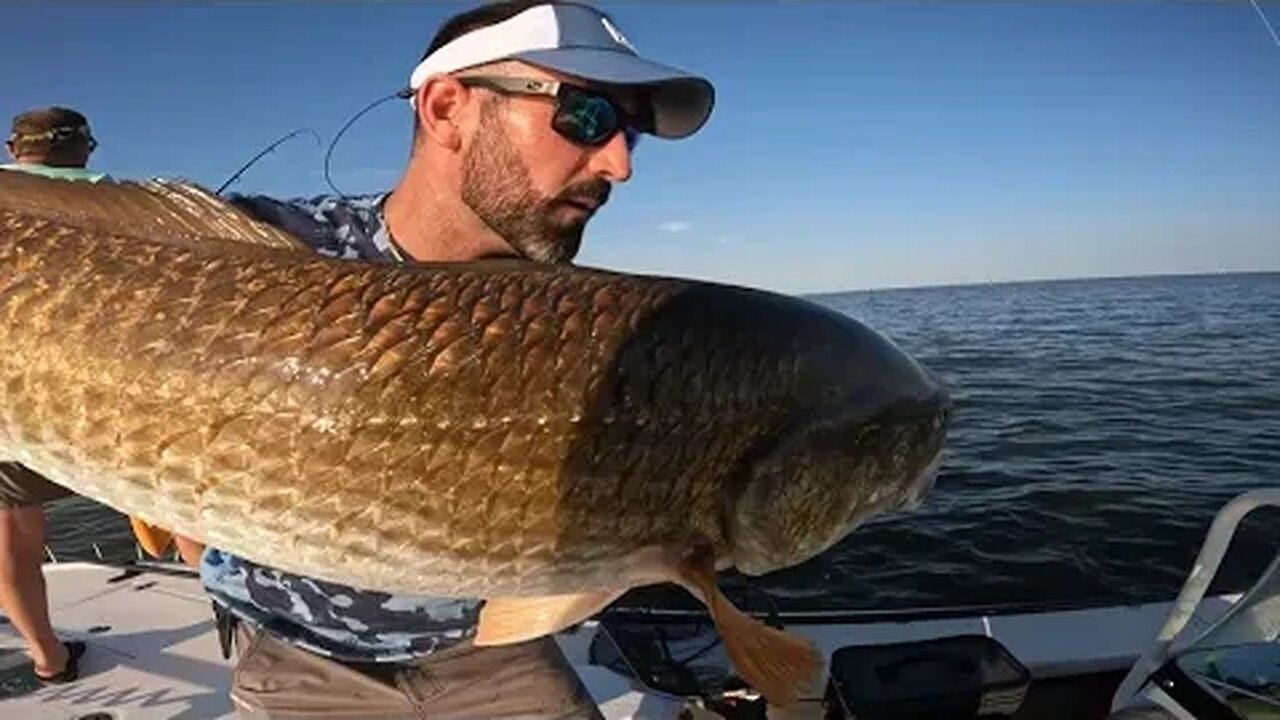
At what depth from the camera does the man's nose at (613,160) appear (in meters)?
2.47

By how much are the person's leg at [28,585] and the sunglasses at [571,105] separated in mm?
4024

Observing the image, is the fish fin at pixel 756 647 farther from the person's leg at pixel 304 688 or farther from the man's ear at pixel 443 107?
the man's ear at pixel 443 107

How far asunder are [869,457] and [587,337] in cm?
94

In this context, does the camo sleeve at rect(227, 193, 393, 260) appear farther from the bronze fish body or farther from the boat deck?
the boat deck

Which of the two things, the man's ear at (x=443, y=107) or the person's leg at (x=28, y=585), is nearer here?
the man's ear at (x=443, y=107)

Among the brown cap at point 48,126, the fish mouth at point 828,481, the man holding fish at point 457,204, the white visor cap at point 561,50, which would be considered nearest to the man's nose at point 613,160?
the man holding fish at point 457,204

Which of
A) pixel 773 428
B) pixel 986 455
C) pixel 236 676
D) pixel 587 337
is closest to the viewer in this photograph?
pixel 587 337

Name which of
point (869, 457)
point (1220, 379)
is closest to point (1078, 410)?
point (1220, 379)

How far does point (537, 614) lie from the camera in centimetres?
228

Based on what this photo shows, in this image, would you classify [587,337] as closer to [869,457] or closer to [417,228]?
[417,228]

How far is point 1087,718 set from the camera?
5254 mm

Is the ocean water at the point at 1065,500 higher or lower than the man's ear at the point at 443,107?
lower

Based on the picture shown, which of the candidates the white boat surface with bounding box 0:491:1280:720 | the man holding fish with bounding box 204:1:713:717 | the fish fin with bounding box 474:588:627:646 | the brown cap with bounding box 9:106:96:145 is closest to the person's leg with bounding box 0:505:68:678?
the white boat surface with bounding box 0:491:1280:720

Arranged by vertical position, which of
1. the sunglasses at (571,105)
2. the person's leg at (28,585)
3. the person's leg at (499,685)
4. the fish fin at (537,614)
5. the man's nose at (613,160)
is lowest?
the person's leg at (28,585)
